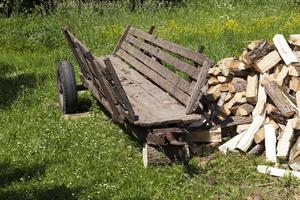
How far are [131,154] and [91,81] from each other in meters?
1.99

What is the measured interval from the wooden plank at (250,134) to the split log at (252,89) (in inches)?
15.1

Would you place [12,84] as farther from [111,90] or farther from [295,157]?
[295,157]

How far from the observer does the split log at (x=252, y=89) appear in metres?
7.41

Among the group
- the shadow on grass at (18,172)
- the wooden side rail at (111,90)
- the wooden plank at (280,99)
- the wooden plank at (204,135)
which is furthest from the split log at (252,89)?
the shadow on grass at (18,172)

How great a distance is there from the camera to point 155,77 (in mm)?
8047

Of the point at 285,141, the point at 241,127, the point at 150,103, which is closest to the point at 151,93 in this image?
the point at 150,103

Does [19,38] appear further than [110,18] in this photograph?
No

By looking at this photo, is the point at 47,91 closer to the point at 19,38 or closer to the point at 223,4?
the point at 19,38

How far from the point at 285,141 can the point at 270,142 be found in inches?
8.5

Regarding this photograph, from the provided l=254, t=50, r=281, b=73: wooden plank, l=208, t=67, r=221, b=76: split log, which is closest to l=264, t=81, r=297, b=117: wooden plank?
l=254, t=50, r=281, b=73: wooden plank

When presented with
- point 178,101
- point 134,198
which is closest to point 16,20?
point 178,101

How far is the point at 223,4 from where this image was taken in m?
19.0

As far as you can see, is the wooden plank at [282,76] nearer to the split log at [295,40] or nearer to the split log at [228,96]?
the split log at [295,40]

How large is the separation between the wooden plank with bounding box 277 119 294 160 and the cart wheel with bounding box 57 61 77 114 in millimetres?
3511
